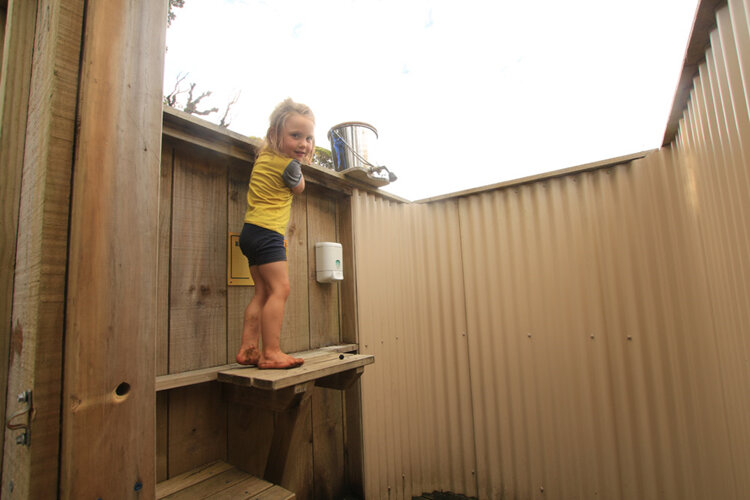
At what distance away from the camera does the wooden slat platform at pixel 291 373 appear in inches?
47.4

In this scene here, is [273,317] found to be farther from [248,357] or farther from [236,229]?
[236,229]

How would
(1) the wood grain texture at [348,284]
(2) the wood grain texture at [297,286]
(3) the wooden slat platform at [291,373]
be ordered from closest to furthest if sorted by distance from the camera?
(3) the wooden slat platform at [291,373] → (2) the wood grain texture at [297,286] → (1) the wood grain texture at [348,284]

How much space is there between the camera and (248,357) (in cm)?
140

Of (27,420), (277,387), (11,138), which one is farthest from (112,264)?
(277,387)

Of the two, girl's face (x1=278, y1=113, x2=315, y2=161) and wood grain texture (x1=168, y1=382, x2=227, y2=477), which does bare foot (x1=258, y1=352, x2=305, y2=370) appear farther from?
girl's face (x1=278, y1=113, x2=315, y2=161)

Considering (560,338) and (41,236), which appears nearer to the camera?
(41,236)

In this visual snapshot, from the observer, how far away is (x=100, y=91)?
0.68 m

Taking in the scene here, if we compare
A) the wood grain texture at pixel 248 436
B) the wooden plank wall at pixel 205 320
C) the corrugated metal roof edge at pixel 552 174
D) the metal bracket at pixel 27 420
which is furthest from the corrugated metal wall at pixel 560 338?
the metal bracket at pixel 27 420

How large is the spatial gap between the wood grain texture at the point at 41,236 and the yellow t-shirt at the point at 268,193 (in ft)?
2.33

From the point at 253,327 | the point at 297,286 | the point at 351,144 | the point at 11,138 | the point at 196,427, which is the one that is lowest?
the point at 196,427

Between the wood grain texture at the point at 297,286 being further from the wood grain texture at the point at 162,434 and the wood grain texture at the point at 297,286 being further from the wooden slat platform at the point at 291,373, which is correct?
the wood grain texture at the point at 162,434

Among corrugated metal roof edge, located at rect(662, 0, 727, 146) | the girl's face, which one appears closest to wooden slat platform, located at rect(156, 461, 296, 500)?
the girl's face

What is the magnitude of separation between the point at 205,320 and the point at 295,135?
0.93 m

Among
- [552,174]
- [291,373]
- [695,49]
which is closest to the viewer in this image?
[695,49]
